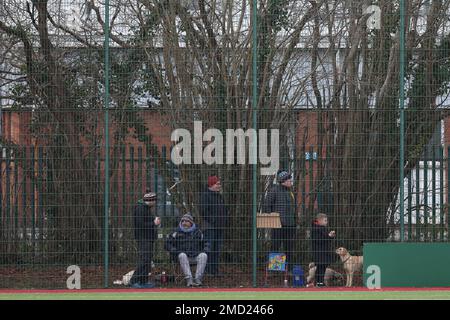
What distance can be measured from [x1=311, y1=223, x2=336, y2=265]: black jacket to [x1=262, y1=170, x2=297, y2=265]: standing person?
1.11 feet

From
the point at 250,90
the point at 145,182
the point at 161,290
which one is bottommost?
the point at 161,290

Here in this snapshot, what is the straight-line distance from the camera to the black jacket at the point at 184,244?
753 inches

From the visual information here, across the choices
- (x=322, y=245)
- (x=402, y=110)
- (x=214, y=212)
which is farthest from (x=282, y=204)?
(x=402, y=110)

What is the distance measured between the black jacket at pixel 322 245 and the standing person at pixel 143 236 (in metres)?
2.52

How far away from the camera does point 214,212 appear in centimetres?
1927

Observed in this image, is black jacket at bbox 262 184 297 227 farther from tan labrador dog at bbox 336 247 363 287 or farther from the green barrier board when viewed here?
Result: the green barrier board

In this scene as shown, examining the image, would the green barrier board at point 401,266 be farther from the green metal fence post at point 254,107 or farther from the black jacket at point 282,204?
the green metal fence post at point 254,107

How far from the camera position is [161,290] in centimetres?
1855

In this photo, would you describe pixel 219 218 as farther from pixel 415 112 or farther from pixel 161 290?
pixel 415 112

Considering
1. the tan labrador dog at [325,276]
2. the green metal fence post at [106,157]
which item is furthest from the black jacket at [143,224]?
the tan labrador dog at [325,276]
